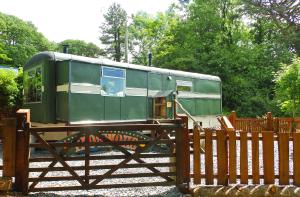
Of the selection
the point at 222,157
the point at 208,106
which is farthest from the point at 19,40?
the point at 222,157

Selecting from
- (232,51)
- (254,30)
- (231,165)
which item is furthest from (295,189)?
(254,30)

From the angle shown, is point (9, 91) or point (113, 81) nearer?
point (113, 81)

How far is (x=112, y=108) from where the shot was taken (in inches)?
451

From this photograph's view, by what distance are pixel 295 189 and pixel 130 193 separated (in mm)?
2538

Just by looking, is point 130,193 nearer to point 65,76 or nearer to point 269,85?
point 65,76

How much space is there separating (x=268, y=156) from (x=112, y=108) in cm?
695

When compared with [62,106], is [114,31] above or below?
above

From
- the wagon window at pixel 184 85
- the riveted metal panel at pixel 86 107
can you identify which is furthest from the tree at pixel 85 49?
the riveted metal panel at pixel 86 107

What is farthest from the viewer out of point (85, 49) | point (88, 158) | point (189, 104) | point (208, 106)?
point (85, 49)

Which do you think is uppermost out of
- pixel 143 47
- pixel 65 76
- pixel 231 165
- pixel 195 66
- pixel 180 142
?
pixel 143 47

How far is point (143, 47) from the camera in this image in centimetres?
4241

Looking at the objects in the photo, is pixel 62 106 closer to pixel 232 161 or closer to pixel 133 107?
pixel 133 107

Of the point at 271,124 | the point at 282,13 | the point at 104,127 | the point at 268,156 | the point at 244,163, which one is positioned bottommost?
the point at 244,163

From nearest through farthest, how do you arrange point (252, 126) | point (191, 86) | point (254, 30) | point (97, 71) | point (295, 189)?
point (295, 189)
point (97, 71)
point (191, 86)
point (252, 126)
point (254, 30)
